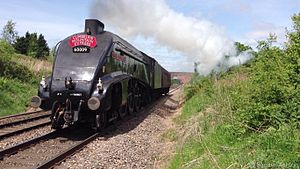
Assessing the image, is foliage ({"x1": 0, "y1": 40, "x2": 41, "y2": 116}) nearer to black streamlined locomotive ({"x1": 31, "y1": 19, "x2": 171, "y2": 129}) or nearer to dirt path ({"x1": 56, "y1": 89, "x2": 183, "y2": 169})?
black streamlined locomotive ({"x1": 31, "y1": 19, "x2": 171, "y2": 129})

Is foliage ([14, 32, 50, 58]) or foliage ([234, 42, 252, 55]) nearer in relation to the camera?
foliage ([234, 42, 252, 55])

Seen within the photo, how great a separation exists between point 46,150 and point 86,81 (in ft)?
8.84

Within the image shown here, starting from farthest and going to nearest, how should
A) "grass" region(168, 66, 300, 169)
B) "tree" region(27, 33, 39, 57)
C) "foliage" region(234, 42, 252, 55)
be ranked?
1. "tree" region(27, 33, 39, 57)
2. "foliage" region(234, 42, 252, 55)
3. "grass" region(168, 66, 300, 169)

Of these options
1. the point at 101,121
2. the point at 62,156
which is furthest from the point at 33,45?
the point at 62,156

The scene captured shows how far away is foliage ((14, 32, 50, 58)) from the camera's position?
2418 inches

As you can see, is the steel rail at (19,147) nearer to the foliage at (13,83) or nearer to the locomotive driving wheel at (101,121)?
the locomotive driving wheel at (101,121)

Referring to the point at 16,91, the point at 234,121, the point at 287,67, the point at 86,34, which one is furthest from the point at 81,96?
the point at 16,91

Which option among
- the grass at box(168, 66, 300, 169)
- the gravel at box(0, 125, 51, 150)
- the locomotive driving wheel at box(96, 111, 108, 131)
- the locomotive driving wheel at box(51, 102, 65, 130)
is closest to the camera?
the grass at box(168, 66, 300, 169)

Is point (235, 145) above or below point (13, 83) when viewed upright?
below

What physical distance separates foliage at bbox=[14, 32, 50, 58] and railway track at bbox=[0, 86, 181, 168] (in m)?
50.8

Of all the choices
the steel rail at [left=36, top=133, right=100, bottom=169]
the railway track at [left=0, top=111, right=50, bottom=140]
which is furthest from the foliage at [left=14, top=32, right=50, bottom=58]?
the steel rail at [left=36, top=133, right=100, bottom=169]

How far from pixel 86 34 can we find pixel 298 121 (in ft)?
26.7

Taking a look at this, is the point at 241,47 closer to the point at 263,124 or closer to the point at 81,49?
the point at 81,49

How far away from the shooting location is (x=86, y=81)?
37.4ft
